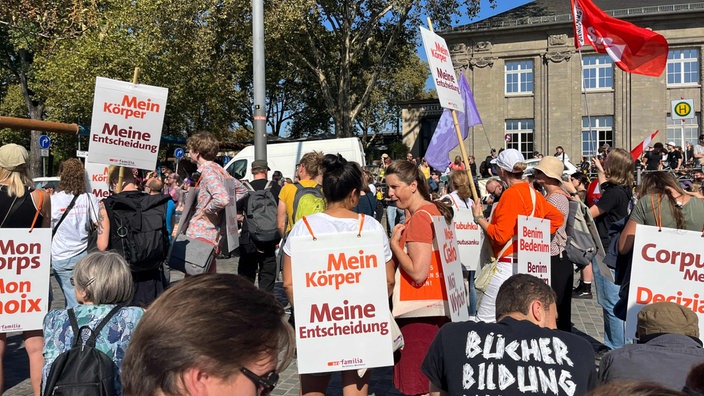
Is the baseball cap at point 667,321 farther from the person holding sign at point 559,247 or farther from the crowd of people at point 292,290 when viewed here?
the person holding sign at point 559,247

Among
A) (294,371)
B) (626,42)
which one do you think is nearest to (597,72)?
(626,42)

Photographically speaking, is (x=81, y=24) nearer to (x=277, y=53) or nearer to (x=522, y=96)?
(x=277, y=53)

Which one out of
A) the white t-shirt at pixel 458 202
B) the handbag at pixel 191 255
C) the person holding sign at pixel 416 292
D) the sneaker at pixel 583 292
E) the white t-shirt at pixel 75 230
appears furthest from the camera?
the sneaker at pixel 583 292

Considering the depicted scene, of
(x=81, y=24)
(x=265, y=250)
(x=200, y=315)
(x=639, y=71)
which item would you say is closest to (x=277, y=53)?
(x=81, y=24)

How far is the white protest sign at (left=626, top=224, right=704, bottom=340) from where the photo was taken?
425 cm

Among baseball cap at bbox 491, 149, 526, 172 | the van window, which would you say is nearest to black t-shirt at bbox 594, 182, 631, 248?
baseball cap at bbox 491, 149, 526, 172

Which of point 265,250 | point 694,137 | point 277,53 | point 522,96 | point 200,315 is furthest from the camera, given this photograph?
point 522,96

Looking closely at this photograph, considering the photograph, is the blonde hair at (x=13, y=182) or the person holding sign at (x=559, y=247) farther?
the person holding sign at (x=559, y=247)

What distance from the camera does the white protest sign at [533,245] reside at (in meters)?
4.80

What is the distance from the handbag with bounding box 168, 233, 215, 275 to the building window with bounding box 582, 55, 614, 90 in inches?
1522

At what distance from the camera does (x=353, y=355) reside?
12.3ft

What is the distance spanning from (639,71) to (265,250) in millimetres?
7100

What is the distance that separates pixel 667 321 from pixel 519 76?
40241 mm

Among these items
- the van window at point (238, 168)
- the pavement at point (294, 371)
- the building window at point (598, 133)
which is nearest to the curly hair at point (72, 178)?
the pavement at point (294, 371)
